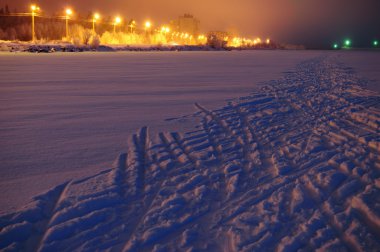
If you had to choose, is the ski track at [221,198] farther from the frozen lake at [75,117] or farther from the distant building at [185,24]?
the distant building at [185,24]

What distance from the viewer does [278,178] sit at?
9.91 ft

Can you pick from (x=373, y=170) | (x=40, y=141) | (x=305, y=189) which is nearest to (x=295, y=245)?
(x=305, y=189)

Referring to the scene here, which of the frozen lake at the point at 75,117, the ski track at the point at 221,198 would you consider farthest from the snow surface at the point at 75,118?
the ski track at the point at 221,198

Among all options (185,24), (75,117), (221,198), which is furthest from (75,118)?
(185,24)

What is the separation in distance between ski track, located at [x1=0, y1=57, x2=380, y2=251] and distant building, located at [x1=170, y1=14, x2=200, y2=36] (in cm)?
15596

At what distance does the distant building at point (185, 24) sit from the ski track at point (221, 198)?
156 meters

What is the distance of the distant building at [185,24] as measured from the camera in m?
154

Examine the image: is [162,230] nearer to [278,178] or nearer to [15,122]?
[278,178]

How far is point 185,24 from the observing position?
155 metres

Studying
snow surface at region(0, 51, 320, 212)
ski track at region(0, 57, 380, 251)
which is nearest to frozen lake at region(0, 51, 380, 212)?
snow surface at region(0, 51, 320, 212)

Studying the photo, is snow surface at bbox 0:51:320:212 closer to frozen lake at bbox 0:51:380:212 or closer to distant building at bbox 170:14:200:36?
frozen lake at bbox 0:51:380:212

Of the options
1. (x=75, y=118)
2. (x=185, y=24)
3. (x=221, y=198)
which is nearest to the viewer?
(x=221, y=198)

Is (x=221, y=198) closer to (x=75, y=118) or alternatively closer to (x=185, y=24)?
(x=75, y=118)

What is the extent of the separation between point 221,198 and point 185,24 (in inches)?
6316
